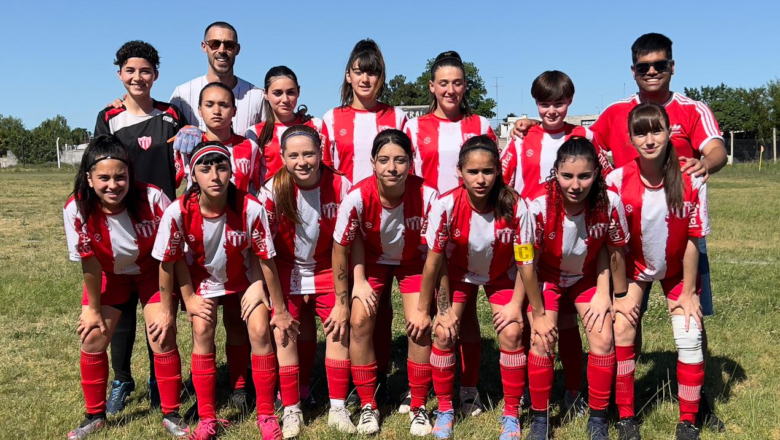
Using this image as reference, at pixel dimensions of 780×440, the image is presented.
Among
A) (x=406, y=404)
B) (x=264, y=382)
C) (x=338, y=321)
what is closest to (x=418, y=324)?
(x=338, y=321)

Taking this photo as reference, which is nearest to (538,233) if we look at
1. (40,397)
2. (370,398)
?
(370,398)

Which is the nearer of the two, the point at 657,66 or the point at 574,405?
the point at 657,66

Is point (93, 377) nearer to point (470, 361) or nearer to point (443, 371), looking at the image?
point (443, 371)

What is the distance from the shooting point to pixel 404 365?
534cm

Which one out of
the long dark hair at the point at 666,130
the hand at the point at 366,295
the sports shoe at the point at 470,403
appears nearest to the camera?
the long dark hair at the point at 666,130

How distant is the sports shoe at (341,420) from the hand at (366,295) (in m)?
0.60

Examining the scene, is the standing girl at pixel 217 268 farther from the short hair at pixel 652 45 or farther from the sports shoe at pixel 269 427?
the short hair at pixel 652 45

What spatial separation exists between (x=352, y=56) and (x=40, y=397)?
3.01 m

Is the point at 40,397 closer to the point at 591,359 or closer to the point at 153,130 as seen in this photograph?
the point at 153,130

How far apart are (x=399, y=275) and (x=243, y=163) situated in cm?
119

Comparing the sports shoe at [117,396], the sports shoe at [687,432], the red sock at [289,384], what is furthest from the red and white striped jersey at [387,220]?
the sports shoe at [117,396]

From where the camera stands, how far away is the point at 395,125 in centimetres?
448

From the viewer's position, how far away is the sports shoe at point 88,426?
392cm

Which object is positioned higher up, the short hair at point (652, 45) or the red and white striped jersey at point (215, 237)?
the short hair at point (652, 45)
